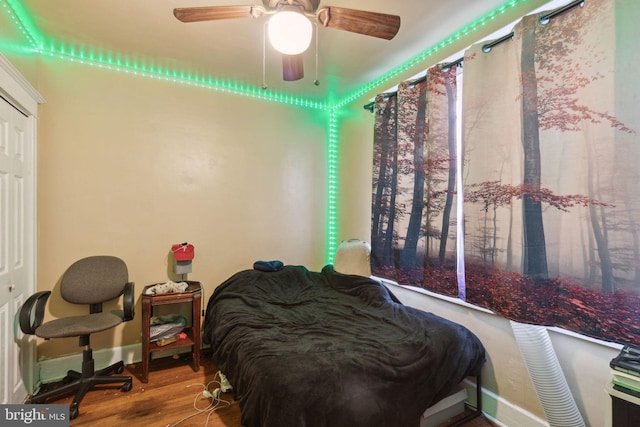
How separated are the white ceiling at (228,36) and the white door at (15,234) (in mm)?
620

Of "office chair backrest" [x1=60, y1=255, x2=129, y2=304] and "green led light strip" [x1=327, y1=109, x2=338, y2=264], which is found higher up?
"green led light strip" [x1=327, y1=109, x2=338, y2=264]

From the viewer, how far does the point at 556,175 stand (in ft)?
4.99

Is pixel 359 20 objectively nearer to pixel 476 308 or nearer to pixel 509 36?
pixel 509 36

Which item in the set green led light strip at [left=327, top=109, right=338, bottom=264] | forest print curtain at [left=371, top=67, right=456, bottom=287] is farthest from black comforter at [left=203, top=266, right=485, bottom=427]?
green led light strip at [left=327, top=109, right=338, bottom=264]

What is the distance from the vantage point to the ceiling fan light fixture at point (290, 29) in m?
1.28

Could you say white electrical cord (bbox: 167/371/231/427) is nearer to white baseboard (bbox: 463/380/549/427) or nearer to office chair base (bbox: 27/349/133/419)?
office chair base (bbox: 27/349/133/419)

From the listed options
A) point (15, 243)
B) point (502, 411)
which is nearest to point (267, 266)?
point (15, 243)

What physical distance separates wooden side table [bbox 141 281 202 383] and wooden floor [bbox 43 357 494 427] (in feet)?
0.46

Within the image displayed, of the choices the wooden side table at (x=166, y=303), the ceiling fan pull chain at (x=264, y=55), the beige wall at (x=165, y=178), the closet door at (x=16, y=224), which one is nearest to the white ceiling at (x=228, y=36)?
the ceiling fan pull chain at (x=264, y=55)

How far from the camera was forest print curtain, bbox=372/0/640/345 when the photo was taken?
131 centimetres

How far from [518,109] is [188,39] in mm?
2373

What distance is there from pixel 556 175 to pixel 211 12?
1.93 m

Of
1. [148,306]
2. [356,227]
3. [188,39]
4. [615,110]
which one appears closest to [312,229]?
[356,227]

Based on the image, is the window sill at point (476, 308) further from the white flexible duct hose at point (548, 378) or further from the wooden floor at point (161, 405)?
the wooden floor at point (161, 405)
